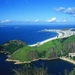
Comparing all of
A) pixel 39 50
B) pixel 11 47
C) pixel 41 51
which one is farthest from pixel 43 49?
pixel 11 47

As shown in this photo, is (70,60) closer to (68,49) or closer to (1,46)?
(68,49)

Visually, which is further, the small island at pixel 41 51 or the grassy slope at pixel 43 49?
the grassy slope at pixel 43 49

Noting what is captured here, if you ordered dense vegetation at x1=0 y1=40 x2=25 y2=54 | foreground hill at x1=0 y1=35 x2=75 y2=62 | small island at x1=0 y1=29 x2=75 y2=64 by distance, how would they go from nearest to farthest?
small island at x1=0 y1=29 x2=75 y2=64 → foreground hill at x1=0 y1=35 x2=75 y2=62 → dense vegetation at x1=0 y1=40 x2=25 y2=54

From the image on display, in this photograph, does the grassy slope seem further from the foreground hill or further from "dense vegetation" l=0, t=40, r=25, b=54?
"dense vegetation" l=0, t=40, r=25, b=54

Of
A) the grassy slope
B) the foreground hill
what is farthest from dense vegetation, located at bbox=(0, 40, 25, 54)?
the grassy slope

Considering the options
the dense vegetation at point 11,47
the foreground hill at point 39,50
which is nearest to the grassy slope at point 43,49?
the foreground hill at point 39,50

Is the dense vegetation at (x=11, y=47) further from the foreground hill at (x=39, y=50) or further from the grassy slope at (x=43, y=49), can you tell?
the grassy slope at (x=43, y=49)

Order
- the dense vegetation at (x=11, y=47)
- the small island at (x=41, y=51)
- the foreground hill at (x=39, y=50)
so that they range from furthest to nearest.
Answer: the dense vegetation at (x=11, y=47)
the foreground hill at (x=39, y=50)
the small island at (x=41, y=51)

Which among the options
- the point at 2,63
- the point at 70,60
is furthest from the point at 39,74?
the point at 70,60
